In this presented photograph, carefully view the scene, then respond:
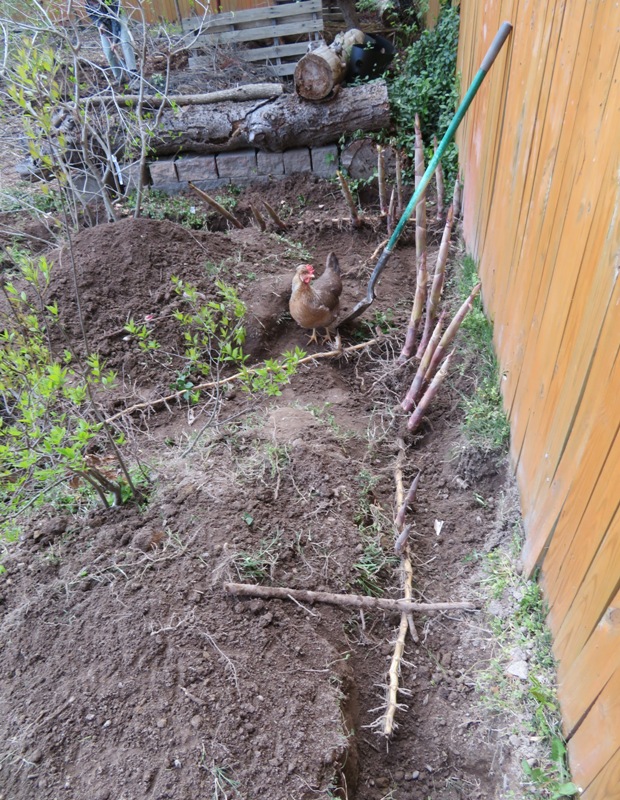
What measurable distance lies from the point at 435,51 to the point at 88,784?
697 cm

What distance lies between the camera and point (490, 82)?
341 cm

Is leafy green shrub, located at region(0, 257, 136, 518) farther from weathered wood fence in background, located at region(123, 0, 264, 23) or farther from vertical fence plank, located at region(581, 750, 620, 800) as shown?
weathered wood fence in background, located at region(123, 0, 264, 23)

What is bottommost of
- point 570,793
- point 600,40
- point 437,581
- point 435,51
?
point 437,581

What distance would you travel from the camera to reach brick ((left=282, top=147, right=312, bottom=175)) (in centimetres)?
601

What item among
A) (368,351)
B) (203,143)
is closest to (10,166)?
(203,143)

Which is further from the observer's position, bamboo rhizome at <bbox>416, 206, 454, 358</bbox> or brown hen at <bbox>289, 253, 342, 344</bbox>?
brown hen at <bbox>289, 253, 342, 344</bbox>

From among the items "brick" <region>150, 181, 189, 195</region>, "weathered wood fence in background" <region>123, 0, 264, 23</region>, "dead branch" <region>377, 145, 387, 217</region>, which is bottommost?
"brick" <region>150, 181, 189, 195</region>

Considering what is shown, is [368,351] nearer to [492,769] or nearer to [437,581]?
[437,581]

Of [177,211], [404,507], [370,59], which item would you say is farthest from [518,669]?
[370,59]

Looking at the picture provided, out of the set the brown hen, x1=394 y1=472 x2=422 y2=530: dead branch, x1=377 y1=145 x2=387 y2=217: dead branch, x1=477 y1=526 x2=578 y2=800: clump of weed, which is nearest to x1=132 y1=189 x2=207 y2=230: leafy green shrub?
x1=377 y1=145 x2=387 y2=217: dead branch

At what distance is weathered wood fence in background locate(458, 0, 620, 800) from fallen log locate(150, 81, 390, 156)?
325cm

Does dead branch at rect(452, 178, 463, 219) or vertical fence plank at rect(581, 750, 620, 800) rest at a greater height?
vertical fence plank at rect(581, 750, 620, 800)

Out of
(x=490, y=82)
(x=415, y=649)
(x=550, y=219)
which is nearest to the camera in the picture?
(x=550, y=219)

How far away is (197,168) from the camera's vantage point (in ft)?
20.5
